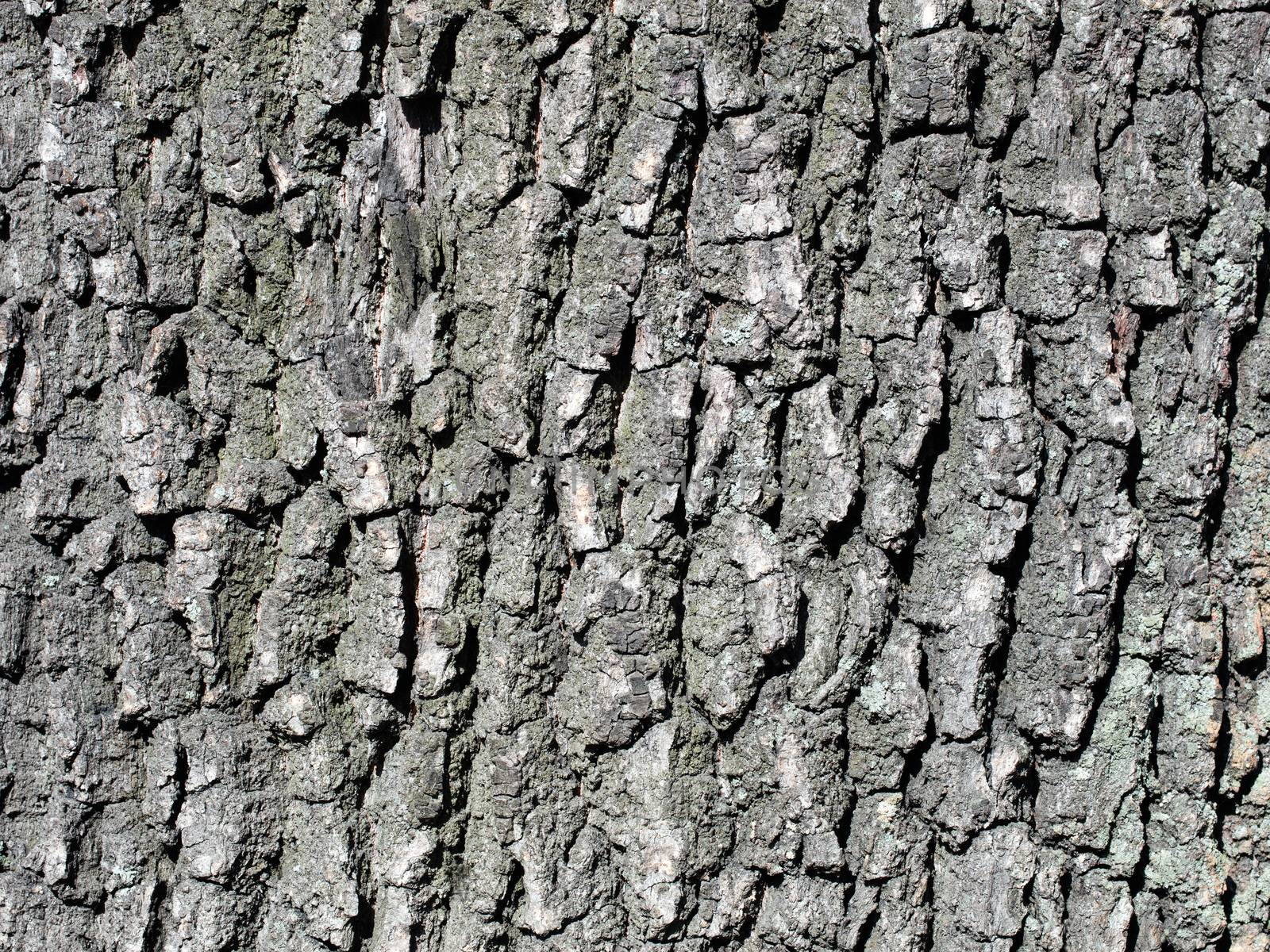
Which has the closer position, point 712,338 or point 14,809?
point 712,338

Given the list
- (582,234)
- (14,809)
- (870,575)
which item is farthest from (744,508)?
(14,809)

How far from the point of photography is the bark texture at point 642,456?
5.45 ft

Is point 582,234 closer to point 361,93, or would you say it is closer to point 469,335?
point 469,335

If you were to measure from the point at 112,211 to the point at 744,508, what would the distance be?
1083 millimetres

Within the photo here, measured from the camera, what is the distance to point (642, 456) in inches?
65.8

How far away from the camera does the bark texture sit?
1.66 meters

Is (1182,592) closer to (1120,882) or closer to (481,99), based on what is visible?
(1120,882)

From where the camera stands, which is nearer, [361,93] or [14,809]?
[361,93]

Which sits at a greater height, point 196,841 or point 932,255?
point 932,255

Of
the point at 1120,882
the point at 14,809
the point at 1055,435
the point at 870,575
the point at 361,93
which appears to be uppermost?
the point at 361,93

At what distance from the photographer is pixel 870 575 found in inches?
66.7

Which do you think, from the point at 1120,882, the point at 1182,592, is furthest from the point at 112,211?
the point at 1120,882

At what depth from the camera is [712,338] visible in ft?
5.48

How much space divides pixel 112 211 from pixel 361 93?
1.44 ft
